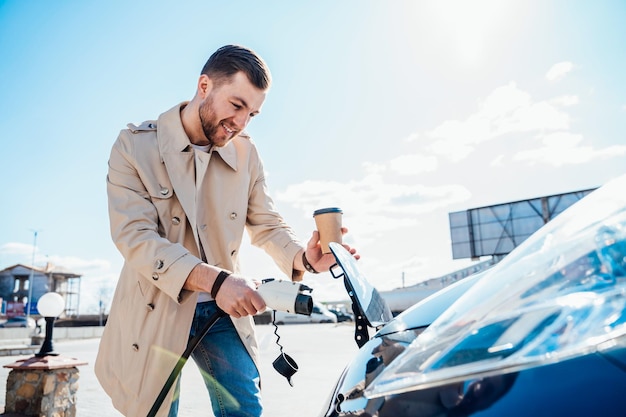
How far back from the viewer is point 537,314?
694 millimetres

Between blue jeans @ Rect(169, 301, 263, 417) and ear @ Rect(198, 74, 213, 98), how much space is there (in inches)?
37.3

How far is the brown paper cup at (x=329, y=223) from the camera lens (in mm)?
1920

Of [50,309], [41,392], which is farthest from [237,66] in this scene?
[50,309]

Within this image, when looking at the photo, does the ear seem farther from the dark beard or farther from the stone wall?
the stone wall

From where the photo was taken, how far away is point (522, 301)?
0.73 meters

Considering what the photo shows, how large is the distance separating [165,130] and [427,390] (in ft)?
5.96

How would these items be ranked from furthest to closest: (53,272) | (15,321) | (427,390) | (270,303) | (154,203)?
(53,272) < (15,321) < (154,203) < (270,303) < (427,390)

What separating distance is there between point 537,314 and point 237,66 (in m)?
1.70

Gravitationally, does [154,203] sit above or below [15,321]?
above

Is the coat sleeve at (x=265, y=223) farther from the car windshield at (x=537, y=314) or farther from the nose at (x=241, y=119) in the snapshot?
the car windshield at (x=537, y=314)

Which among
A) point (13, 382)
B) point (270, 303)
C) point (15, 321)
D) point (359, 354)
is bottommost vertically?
point (15, 321)

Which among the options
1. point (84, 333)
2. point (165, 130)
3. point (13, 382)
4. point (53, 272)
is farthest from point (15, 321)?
point (165, 130)

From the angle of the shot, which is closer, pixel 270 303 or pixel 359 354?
pixel 359 354

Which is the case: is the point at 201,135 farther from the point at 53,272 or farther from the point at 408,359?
the point at 53,272
